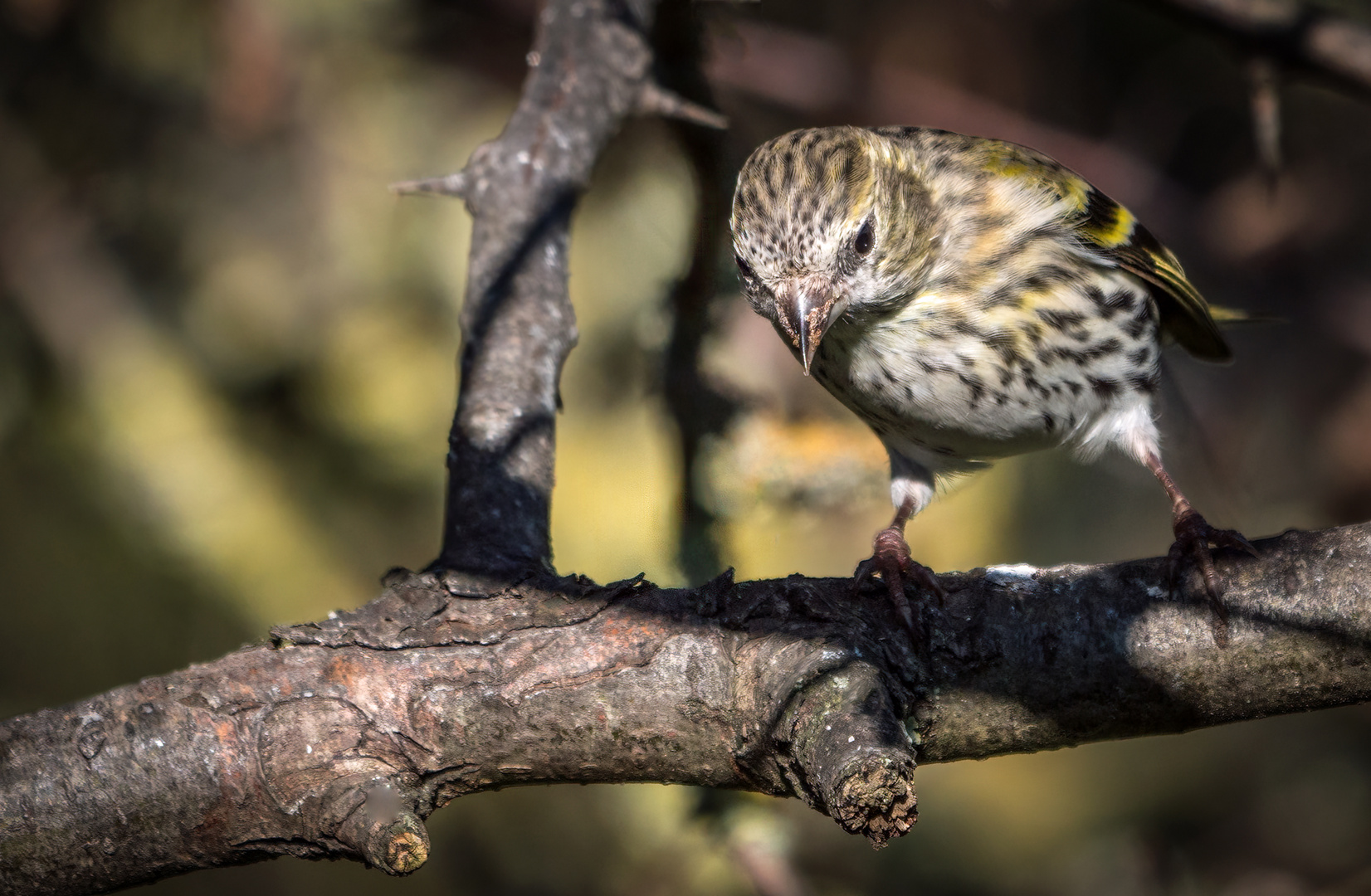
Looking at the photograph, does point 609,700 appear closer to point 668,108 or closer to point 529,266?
point 529,266

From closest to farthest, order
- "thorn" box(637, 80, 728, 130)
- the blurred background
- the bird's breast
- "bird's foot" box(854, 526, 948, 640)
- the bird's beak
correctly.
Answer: "bird's foot" box(854, 526, 948, 640) < the bird's beak < the bird's breast < "thorn" box(637, 80, 728, 130) < the blurred background

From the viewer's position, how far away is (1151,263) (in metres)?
2.96

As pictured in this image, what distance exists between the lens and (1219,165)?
18.1 ft

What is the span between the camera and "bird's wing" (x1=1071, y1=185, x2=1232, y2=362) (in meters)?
2.91

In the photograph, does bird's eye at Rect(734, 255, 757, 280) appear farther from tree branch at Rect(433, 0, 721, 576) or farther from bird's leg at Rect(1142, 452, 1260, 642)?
bird's leg at Rect(1142, 452, 1260, 642)

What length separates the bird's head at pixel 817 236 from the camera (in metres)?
2.40

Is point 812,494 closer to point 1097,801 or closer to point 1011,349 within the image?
point 1011,349

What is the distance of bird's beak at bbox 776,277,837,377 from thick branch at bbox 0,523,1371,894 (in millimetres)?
711

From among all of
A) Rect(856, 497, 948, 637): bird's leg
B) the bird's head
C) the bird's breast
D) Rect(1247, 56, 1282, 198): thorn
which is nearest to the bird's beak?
the bird's head

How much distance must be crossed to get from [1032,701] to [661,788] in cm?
258

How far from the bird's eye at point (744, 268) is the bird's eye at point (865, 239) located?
23 centimetres

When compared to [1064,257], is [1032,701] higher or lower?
lower

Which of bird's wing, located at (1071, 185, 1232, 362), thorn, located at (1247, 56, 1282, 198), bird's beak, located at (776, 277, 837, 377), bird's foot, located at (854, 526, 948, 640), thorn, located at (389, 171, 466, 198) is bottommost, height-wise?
bird's foot, located at (854, 526, 948, 640)

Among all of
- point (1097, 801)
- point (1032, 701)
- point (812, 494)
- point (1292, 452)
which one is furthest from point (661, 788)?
point (1292, 452)
